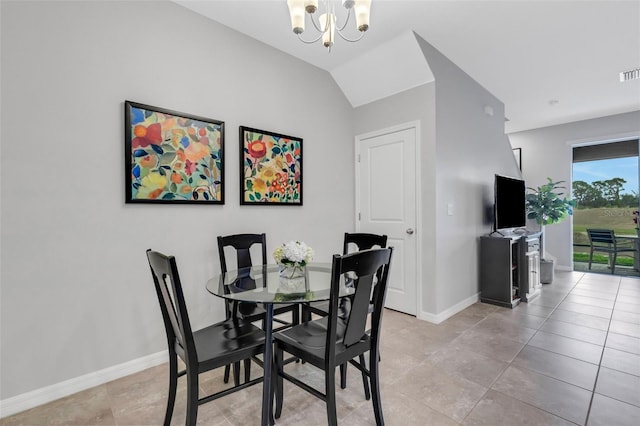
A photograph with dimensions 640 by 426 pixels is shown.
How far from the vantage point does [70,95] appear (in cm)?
198

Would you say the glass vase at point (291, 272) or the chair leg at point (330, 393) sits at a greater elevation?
the glass vase at point (291, 272)

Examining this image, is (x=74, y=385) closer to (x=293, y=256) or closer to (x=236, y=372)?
(x=236, y=372)

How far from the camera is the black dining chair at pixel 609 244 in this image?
17.0 feet

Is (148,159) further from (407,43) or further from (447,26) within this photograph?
(447,26)

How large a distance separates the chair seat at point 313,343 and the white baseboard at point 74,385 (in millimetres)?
1259

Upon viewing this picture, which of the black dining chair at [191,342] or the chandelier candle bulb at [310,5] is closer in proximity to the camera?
the black dining chair at [191,342]

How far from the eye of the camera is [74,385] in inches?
78.0

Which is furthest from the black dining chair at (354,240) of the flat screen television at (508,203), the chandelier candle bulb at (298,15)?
the flat screen television at (508,203)

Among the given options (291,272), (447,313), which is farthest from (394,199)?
(291,272)

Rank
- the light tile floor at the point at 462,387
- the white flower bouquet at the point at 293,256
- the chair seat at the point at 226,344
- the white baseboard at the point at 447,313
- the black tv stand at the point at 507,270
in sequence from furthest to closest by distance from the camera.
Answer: the black tv stand at the point at 507,270 → the white baseboard at the point at 447,313 → the white flower bouquet at the point at 293,256 → the light tile floor at the point at 462,387 → the chair seat at the point at 226,344

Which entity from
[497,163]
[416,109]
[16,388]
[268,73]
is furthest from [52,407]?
[497,163]

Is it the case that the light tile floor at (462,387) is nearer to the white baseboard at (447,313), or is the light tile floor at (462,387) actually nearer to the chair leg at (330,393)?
the white baseboard at (447,313)

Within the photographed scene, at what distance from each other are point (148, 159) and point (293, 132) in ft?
4.78

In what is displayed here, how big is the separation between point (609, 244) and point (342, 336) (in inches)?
238
